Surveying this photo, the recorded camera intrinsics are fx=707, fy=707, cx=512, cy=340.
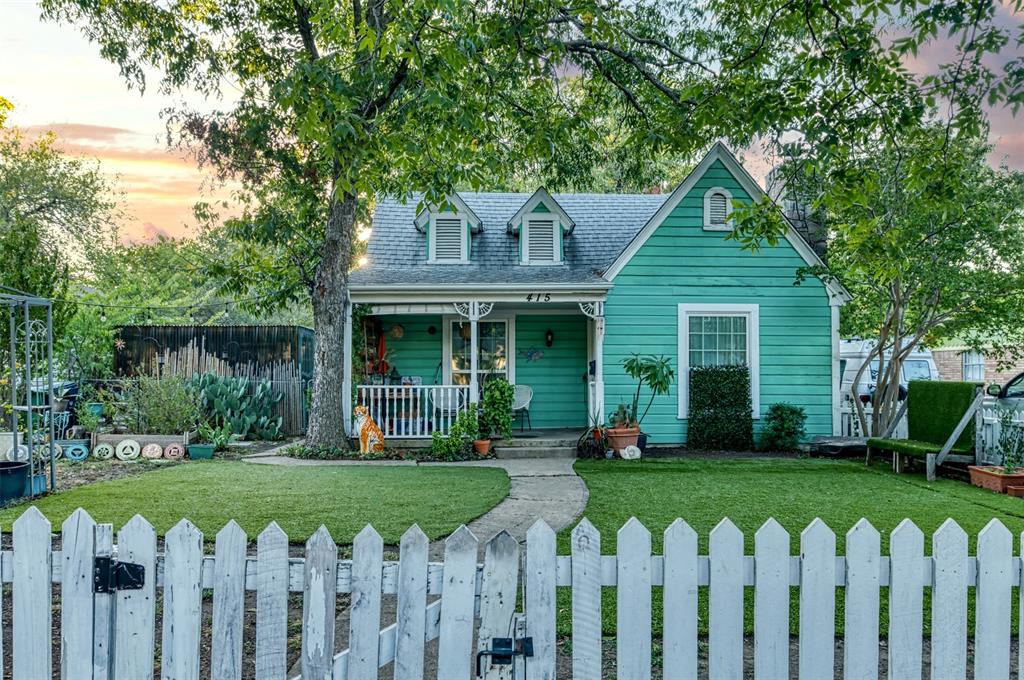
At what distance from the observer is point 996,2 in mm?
5113

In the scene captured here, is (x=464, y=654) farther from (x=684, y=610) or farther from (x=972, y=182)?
(x=972, y=182)

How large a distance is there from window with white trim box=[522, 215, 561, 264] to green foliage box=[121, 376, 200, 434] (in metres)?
6.42

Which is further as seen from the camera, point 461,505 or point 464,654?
point 461,505

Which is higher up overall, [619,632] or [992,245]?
[992,245]

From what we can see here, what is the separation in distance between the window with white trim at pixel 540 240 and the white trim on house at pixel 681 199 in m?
1.48

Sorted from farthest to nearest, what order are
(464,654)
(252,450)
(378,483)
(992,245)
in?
(252,450) → (992,245) → (378,483) → (464,654)

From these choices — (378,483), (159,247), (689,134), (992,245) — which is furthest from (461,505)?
(159,247)

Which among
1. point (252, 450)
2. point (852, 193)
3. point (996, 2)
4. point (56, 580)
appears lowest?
point (252, 450)

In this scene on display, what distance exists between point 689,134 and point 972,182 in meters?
6.78

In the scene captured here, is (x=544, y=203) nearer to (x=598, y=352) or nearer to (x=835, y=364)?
(x=598, y=352)

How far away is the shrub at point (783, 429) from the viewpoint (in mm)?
11984

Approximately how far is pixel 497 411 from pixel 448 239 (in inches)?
147

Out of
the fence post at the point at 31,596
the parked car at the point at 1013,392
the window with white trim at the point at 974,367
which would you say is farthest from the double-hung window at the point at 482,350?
the window with white trim at the point at 974,367

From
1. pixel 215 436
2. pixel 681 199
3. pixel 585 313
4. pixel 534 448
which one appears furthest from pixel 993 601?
pixel 215 436
